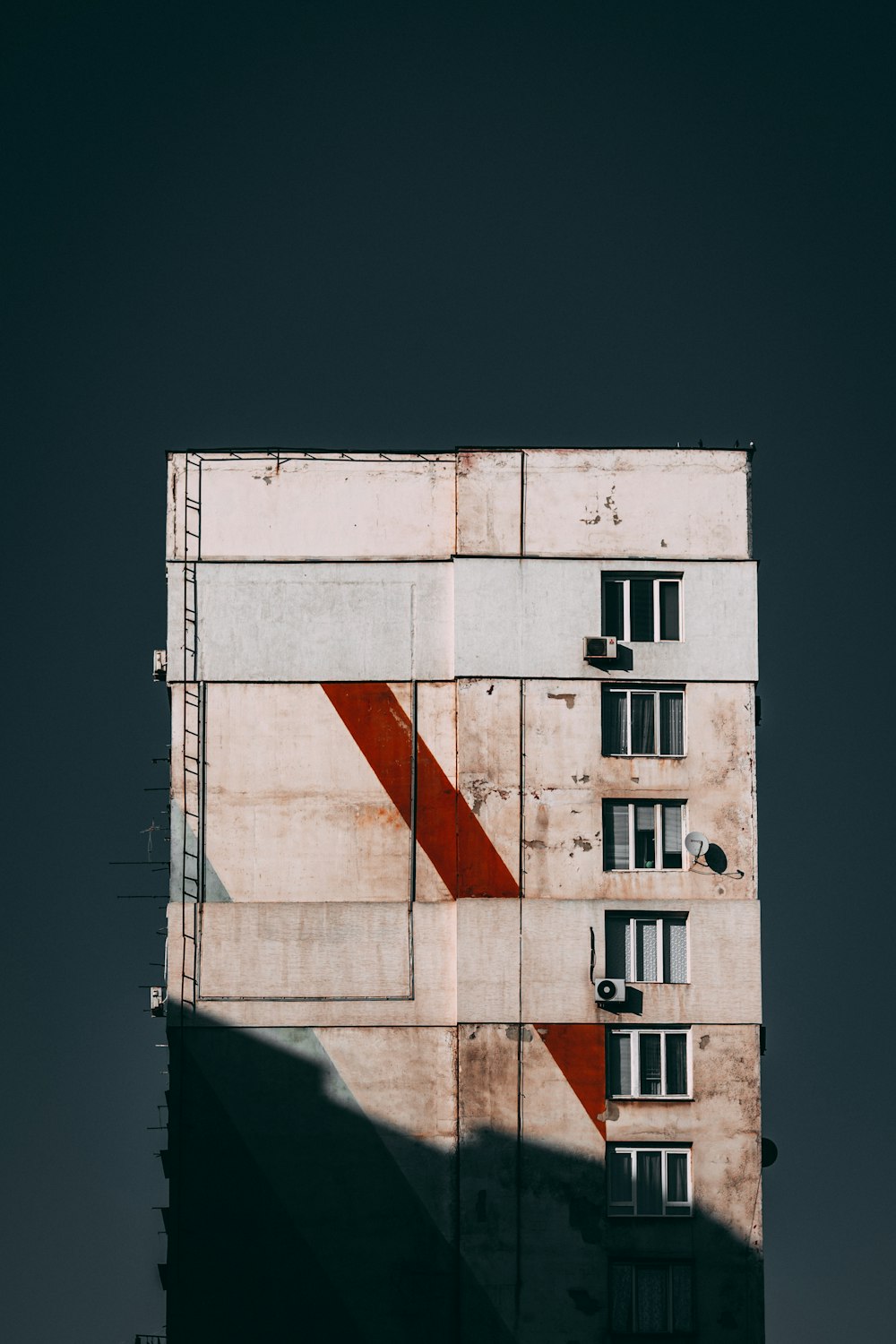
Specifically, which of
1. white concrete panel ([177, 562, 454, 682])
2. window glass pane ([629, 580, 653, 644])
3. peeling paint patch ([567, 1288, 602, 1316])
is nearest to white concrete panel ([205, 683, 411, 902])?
white concrete panel ([177, 562, 454, 682])

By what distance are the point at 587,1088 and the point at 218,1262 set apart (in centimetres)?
856

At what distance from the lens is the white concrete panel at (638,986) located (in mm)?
47438

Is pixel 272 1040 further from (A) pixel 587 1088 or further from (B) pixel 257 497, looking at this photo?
(B) pixel 257 497

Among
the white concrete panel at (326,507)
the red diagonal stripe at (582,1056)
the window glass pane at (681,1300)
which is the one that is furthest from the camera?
the white concrete panel at (326,507)

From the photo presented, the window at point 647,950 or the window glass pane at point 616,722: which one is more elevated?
the window glass pane at point 616,722

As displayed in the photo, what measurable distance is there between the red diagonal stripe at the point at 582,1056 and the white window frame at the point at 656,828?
11.4 ft

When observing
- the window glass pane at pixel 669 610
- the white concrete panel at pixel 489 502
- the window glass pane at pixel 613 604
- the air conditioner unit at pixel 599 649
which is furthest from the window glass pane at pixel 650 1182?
the white concrete panel at pixel 489 502

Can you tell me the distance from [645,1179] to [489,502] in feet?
49.1

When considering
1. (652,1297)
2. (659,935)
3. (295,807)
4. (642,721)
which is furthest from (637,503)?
(652,1297)

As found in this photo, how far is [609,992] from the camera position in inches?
1849

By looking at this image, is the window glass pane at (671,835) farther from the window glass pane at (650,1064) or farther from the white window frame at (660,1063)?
the window glass pane at (650,1064)

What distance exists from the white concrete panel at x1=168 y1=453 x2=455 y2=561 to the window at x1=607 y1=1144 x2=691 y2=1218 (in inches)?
534

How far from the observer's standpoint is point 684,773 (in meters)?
48.3

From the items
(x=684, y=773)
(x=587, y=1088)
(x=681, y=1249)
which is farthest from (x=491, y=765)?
(x=681, y=1249)
